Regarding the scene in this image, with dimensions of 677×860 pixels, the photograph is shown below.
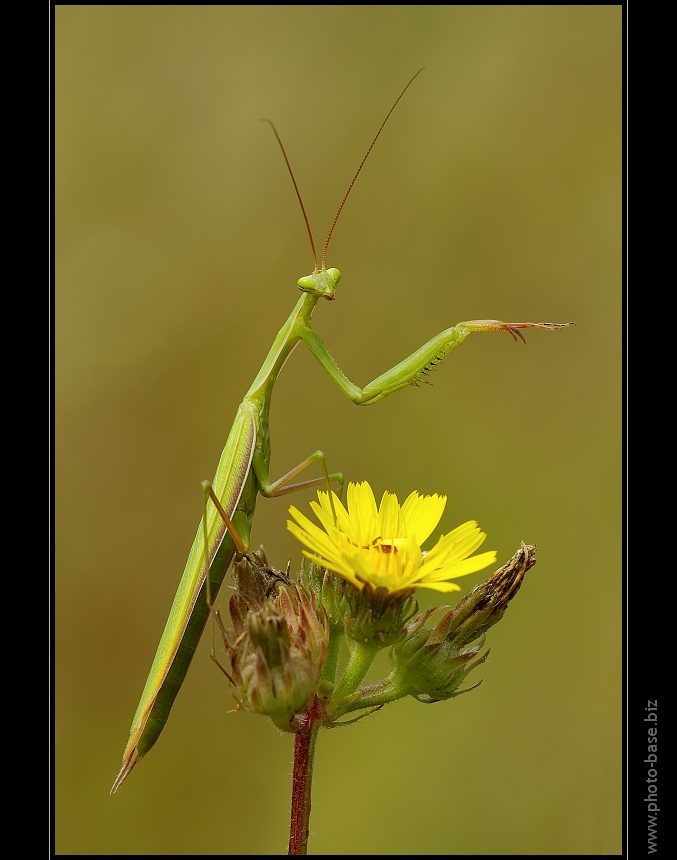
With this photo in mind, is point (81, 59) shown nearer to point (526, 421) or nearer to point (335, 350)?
point (335, 350)

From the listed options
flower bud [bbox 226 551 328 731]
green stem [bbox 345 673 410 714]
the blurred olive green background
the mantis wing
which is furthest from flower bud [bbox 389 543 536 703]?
the blurred olive green background

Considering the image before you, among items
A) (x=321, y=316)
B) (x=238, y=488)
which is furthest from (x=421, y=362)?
(x=321, y=316)

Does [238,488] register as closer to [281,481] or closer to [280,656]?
[281,481]

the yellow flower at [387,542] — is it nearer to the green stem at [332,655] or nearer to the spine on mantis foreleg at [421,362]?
the green stem at [332,655]

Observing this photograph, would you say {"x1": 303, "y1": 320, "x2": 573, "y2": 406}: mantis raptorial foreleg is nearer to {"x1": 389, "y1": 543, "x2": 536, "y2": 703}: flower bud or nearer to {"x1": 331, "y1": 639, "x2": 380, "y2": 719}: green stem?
{"x1": 389, "y1": 543, "x2": 536, "y2": 703}: flower bud

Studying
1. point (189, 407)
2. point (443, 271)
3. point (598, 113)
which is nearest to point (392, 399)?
point (443, 271)

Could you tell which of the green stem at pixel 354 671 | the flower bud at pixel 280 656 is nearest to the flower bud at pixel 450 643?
the green stem at pixel 354 671
